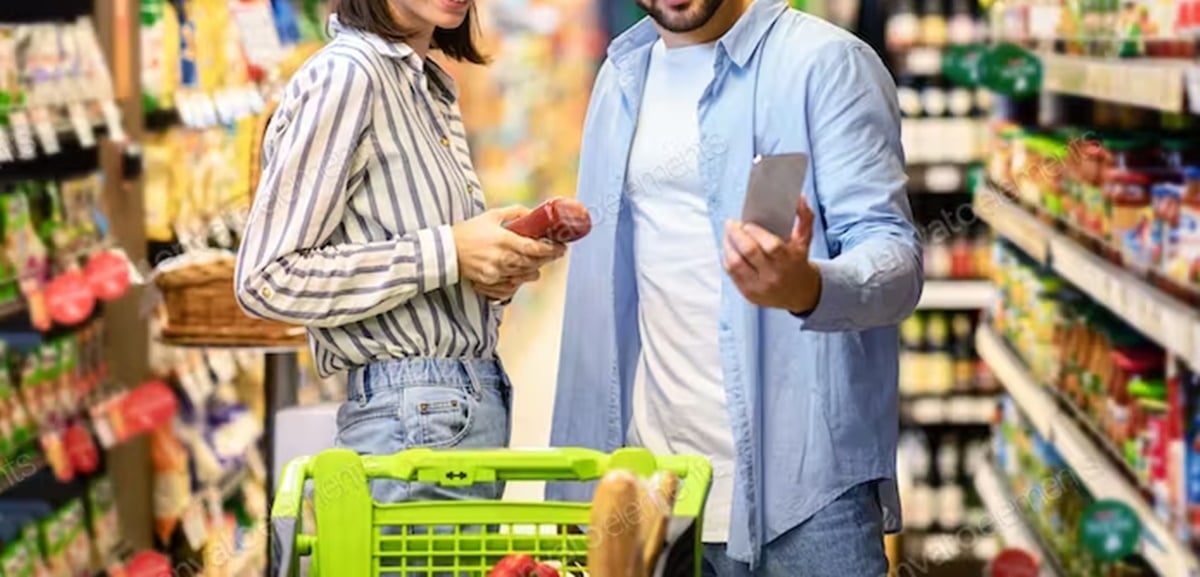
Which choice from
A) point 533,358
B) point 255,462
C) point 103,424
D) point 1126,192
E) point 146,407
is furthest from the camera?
point 533,358

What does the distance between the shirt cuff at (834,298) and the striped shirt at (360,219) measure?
16.4 inches

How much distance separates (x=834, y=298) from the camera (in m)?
2.04

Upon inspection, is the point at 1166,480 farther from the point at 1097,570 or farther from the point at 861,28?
the point at 861,28

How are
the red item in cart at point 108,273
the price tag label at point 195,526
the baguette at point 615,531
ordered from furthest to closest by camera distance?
the price tag label at point 195,526
the red item in cart at point 108,273
the baguette at point 615,531

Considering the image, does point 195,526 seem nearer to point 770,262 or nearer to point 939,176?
point 939,176

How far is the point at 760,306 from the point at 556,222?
0.27 meters

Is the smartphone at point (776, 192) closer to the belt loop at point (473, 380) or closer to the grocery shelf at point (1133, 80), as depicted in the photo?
the belt loop at point (473, 380)

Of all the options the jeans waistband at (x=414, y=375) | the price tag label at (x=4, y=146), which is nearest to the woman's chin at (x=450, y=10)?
the jeans waistband at (x=414, y=375)

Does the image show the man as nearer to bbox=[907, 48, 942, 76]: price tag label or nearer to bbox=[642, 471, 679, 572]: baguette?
bbox=[642, 471, 679, 572]: baguette

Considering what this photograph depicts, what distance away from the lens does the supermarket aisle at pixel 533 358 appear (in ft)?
20.4

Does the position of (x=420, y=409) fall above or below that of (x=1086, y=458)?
above

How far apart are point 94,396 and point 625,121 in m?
2.59

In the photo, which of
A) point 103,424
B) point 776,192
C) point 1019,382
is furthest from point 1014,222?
point 776,192

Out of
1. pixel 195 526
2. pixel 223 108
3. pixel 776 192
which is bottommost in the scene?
pixel 195 526
